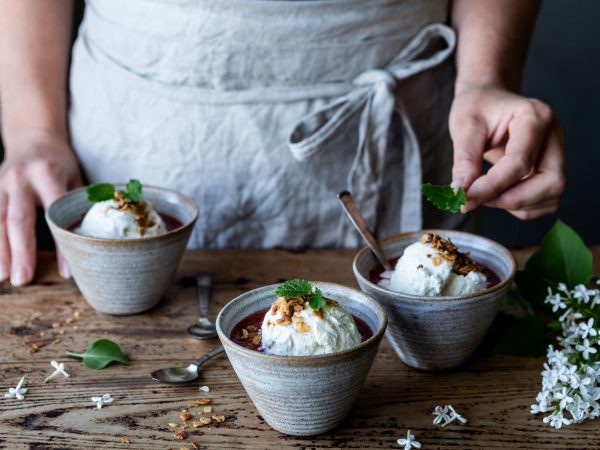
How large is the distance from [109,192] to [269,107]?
1.16ft

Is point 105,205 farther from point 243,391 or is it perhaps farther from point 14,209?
point 243,391

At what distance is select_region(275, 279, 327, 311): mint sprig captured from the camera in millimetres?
1044

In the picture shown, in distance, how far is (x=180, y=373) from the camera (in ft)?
3.86

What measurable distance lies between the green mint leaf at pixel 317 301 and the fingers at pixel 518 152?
1.07ft

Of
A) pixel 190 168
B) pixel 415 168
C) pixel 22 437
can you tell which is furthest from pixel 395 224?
pixel 22 437

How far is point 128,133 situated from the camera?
165 centimetres

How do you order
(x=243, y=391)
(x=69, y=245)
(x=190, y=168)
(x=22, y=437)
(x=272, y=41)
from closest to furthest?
(x=22, y=437) < (x=243, y=391) < (x=69, y=245) < (x=272, y=41) < (x=190, y=168)

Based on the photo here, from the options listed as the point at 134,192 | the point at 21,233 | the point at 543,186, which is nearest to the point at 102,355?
the point at 134,192

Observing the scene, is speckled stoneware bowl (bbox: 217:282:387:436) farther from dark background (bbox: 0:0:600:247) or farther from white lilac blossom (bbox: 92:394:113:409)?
dark background (bbox: 0:0:600:247)

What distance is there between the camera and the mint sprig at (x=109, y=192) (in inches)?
54.9

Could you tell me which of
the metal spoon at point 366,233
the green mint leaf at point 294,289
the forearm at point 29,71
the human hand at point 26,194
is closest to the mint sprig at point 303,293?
the green mint leaf at point 294,289

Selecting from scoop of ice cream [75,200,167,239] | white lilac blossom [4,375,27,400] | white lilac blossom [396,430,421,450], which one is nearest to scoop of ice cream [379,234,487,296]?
white lilac blossom [396,430,421,450]

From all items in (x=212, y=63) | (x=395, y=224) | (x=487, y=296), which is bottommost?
(x=395, y=224)

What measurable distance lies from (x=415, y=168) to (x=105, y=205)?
619 millimetres
